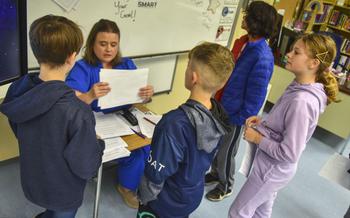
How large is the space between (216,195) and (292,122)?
1.17 m

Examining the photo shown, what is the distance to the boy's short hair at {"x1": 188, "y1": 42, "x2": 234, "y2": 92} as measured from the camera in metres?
1.23

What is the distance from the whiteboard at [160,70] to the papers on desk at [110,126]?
2.32 ft

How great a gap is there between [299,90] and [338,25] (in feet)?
12.0

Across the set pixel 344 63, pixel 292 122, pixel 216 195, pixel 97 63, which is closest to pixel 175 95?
pixel 216 195

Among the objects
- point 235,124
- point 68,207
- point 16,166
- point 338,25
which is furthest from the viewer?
point 338,25

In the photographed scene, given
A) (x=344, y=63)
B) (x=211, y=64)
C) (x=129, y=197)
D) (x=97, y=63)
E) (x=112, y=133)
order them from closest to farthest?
(x=211, y=64), (x=112, y=133), (x=97, y=63), (x=129, y=197), (x=344, y=63)

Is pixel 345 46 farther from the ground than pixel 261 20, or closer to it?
closer to it

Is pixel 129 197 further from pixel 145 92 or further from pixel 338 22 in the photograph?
pixel 338 22

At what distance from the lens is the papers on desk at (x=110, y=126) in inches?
68.4

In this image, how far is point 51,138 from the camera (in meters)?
1.17

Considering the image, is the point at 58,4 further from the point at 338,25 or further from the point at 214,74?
the point at 338,25

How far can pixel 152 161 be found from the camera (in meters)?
1.25

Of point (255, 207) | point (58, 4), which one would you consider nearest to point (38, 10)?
point (58, 4)

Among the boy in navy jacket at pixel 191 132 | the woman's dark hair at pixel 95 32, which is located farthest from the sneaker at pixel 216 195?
the woman's dark hair at pixel 95 32
